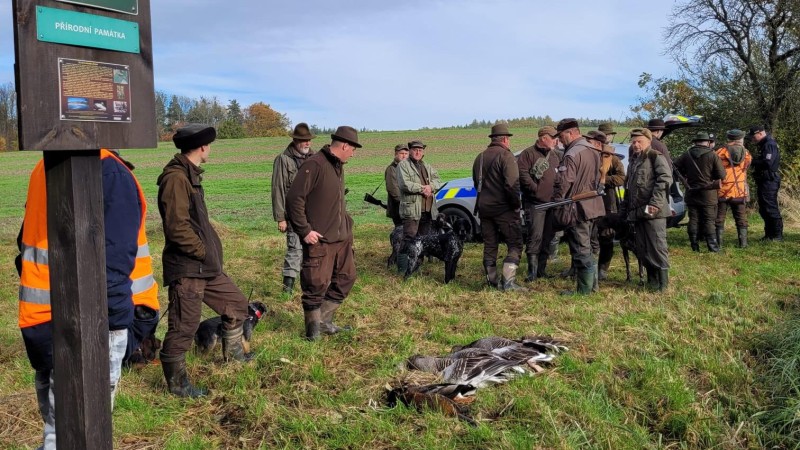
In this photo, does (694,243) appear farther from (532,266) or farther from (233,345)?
(233,345)

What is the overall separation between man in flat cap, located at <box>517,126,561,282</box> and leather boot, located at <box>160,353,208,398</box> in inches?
197

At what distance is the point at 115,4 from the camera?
2.63 metres

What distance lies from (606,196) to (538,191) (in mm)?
1276

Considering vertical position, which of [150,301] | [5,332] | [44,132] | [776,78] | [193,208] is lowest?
[5,332]

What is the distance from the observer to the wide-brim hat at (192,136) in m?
4.61

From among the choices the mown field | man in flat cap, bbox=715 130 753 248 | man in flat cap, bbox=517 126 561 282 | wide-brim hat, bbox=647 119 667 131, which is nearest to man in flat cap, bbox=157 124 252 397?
the mown field

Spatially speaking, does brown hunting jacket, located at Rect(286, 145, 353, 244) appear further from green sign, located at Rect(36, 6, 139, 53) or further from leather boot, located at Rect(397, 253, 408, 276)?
green sign, located at Rect(36, 6, 139, 53)

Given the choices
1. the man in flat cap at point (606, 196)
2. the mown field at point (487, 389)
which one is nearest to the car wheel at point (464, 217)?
the mown field at point (487, 389)

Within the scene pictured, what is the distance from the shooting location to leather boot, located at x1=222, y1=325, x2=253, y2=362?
5.20 meters

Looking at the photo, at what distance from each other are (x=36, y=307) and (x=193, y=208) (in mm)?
1685

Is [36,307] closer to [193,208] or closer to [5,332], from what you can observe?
[193,208]

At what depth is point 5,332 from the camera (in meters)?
6.39

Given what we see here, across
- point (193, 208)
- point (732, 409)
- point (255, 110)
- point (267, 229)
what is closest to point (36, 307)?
point (193, 208)

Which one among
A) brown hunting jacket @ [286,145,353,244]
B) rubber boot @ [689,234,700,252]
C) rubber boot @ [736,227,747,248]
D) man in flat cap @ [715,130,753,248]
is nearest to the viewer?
brown hunting jacket @ [286,145,353,244]
